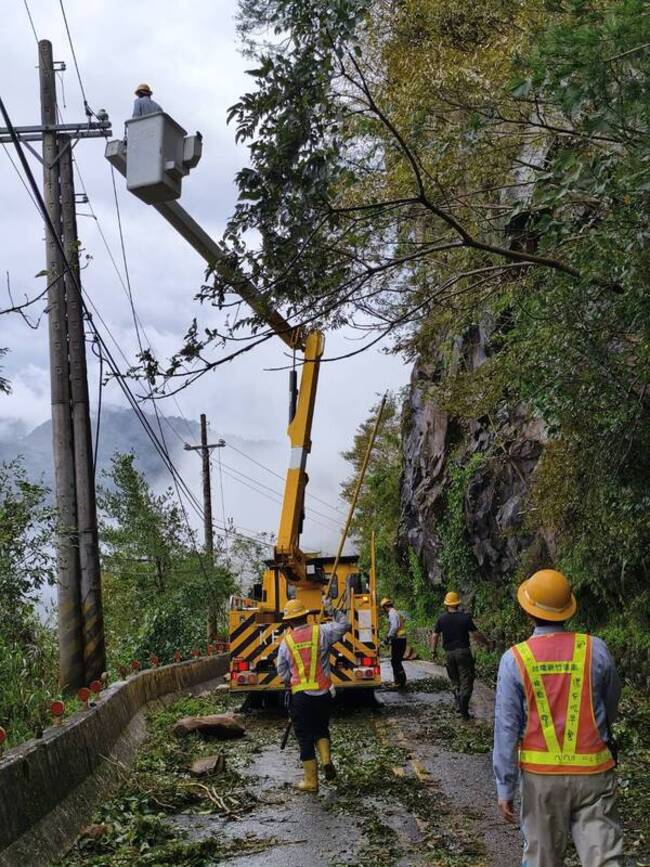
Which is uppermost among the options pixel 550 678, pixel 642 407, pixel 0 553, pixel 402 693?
pixel 642 407

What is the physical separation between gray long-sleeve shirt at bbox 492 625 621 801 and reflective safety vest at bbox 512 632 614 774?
4 cm

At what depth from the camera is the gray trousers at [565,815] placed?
4.64 metres

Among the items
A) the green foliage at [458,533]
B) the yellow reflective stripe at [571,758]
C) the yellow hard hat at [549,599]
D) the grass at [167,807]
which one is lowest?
the grass at [167,807]

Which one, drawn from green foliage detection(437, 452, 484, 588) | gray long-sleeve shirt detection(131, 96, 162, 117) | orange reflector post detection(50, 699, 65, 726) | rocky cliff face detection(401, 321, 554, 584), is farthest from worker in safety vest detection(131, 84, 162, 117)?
green foliage detection(437, 452, 484, 588)

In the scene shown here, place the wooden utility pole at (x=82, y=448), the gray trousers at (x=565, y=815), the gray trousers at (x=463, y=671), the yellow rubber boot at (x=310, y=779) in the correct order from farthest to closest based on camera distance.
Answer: the gray trousers at (x=463, y=671)
the wooden utility pole at (x=82, y=448)
the yellow rubber boot at (x=310, y=779)
the gray trousers at (x=565, y=815)

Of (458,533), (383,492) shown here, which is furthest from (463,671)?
(383,492)

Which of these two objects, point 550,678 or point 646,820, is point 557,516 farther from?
point 550,678

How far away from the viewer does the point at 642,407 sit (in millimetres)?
10109

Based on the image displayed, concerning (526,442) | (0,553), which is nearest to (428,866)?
(0,553)

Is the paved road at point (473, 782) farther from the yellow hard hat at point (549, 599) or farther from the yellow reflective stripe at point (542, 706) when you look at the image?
the yellow hard hat at point (549, 599)

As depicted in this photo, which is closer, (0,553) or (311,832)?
(311,832)

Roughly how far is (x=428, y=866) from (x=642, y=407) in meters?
5.60

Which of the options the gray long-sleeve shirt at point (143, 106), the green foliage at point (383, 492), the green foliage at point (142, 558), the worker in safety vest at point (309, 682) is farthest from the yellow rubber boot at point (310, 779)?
the green foliage at point (383, 492)

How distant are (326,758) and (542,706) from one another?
5.12 metres
